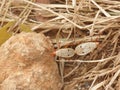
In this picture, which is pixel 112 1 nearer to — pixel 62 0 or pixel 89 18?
pixel 89 18

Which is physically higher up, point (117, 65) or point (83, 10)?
point (83, 10)

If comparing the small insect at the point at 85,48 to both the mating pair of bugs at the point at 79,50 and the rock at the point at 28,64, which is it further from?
the rock at the point at 28,64

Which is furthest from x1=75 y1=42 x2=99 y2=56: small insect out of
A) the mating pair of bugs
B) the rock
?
the rock

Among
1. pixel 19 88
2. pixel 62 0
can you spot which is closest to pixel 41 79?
pixel 19 88

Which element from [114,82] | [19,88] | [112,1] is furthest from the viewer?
[112,1]

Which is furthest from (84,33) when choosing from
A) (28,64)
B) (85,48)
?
(28,64)

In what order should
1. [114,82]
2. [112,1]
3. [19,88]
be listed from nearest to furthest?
[19,88] < [114,82] < [112,1]

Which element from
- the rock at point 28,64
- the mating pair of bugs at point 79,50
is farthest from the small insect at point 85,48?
the rock at point 28,64
